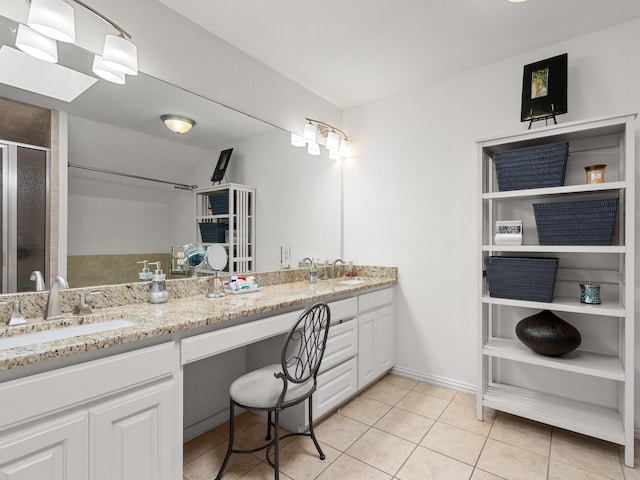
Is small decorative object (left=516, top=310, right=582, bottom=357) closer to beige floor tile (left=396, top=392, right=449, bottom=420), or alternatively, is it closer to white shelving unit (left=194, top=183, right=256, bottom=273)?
beige floor tile (left=396, top=392, right=449, bottom=420)

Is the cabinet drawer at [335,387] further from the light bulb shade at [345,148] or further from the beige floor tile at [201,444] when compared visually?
the light bulb shade at [345,148]

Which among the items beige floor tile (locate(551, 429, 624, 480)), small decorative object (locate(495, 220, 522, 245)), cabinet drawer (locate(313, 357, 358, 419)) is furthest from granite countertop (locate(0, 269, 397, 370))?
beige floor tile (locate(551, 429, 624, 480))

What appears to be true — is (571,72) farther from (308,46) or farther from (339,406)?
(339,406)

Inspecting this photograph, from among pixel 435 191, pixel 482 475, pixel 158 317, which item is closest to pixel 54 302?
pixel 158 317

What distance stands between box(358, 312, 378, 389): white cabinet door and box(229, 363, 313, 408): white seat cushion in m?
0.80

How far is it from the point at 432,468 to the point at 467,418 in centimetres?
64

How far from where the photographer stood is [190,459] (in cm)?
184

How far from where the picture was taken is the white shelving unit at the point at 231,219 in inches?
85.5

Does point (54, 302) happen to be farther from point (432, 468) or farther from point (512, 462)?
point (512, 462)

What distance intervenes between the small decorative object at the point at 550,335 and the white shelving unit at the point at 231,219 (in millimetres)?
1890

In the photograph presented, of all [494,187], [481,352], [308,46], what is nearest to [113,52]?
[308,46]

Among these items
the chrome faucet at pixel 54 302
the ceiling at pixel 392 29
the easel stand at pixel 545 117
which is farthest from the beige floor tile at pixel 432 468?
the ceiling at pixel 392 29

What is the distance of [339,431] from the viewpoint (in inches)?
83.4

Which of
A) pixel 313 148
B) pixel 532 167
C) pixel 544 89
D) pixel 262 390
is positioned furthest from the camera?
pixel 313 148
